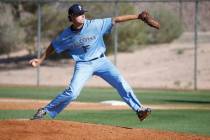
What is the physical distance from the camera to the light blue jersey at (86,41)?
974 centimetres

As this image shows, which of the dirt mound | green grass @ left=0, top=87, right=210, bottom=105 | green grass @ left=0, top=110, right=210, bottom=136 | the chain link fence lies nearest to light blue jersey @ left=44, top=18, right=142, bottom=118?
the dirt mound

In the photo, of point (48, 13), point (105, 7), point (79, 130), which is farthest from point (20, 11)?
point (79, 130)

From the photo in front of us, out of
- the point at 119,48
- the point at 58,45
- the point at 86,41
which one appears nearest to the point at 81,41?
the point at 86,41

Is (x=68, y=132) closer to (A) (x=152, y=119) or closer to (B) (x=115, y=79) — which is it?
(B) (x=115, y=79)

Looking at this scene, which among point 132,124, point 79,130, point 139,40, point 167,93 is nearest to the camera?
point 79,130

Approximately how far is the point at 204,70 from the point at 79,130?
21.5m

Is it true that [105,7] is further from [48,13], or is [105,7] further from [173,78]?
[173,78]

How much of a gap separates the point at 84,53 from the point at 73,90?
0.62m

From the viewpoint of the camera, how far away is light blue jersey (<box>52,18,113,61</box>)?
974cm

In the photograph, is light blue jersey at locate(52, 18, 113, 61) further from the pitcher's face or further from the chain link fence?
the chain link fence

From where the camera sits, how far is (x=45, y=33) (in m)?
35.5

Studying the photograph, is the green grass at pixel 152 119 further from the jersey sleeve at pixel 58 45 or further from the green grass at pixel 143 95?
the green grass at pixel 143 95

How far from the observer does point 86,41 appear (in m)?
9.73

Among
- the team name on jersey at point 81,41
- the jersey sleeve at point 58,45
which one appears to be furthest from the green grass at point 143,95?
the team name on jersey at point 81,41
